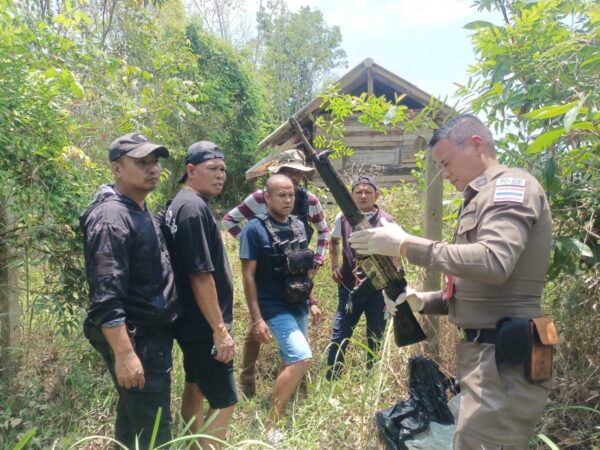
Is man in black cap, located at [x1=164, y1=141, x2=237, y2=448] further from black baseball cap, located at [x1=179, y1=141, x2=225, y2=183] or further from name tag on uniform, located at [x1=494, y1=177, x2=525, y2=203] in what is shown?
name tag on uniform, located at [x1=494, y1=177, x2=525, y2=203]

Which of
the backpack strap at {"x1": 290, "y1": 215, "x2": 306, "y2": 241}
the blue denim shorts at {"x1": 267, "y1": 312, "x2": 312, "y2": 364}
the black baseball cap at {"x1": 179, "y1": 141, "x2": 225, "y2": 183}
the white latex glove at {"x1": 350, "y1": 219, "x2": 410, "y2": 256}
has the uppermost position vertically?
the black baseball cap at {"x1": 179, "y1": 141, "x2": 225, "y2": 183}

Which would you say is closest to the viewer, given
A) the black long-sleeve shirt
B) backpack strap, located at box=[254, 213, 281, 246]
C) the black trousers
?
A: the black long-sleeve shirt

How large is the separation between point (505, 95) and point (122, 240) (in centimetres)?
206

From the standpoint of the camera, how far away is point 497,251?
4.96ft

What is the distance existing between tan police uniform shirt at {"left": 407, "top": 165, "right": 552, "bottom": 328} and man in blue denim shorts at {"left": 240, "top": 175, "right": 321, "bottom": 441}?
1482mm

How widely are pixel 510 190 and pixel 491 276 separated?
339 millimetres

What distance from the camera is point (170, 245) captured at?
2.45 meters

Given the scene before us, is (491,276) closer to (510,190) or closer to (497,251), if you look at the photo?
(497,251)

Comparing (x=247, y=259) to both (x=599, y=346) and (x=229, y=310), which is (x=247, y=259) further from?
(x=599, y=346)

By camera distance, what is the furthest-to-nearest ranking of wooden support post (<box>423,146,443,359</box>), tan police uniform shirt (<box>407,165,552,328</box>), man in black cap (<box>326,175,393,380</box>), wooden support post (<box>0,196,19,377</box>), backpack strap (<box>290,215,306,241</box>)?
man in black cap (<box>326,175,393,380</box>) < backpack strap (<box>290,215,306,241</box>) < wooden support post (<box>0,196,19,377</box>) < wooden support post (<box>423,146,443,359</box>) < tan police uniform shirt (<box>407,165,552,328</box>)

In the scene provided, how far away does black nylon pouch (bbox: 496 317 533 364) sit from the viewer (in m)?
1.60

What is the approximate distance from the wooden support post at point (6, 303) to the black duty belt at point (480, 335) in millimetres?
2839

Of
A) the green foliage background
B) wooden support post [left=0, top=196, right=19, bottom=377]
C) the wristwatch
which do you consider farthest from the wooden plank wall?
the wristwatch

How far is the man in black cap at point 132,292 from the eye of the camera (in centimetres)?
194
